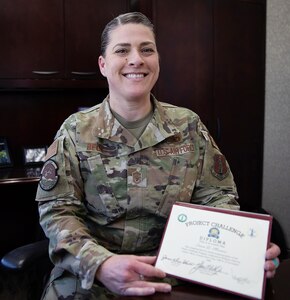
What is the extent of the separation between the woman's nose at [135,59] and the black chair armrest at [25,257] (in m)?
0.68

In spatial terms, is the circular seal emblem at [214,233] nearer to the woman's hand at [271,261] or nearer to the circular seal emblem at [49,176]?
the woman's hand at [271,261]

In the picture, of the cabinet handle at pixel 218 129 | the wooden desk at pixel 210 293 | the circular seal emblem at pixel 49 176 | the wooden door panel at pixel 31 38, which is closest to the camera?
the wooden desk at pixel 210 293

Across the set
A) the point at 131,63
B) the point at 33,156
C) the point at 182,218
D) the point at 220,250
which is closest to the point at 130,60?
the point at 131,63

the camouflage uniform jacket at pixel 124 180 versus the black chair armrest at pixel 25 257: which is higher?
the camouflage uniform jacket at pixel 124 180

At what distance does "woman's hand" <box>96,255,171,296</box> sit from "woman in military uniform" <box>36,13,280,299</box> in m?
0.27

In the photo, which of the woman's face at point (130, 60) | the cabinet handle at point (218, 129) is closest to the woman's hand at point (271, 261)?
the woman's face at point (130, 60)

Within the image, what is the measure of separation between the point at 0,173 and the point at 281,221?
1.92m

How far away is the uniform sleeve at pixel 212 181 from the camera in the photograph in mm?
1285

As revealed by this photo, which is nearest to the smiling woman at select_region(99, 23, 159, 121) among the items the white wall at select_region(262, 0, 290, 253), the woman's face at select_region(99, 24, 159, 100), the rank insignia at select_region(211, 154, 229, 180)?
the woman's face at select_region(99, 24, 159, 100)

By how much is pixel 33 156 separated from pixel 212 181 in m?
1.46

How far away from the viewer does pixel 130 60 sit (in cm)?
125

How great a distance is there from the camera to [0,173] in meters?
2.18
